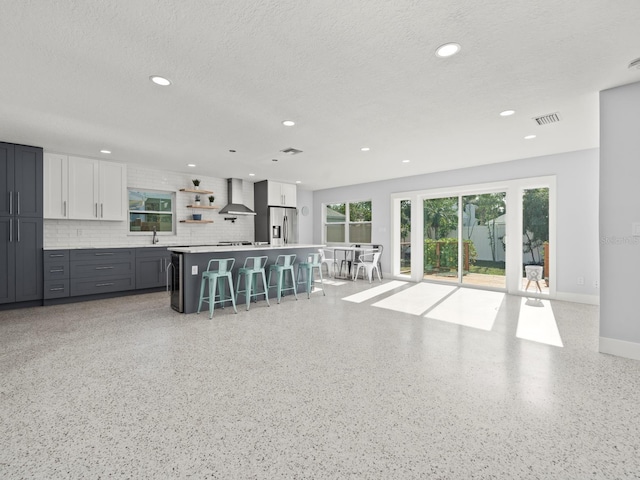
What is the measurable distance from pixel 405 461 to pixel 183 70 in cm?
327

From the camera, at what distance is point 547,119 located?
12.3 feet

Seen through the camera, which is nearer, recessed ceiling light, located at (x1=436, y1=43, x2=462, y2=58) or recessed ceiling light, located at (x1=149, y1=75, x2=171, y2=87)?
recessed ceiling light, located at (x1=436, y1=43, x2=462, y2=58)

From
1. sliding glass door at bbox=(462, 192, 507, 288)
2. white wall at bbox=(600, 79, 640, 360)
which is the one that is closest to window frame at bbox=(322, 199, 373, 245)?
sliding glass door at bbox=(462, 192, 507, 288)

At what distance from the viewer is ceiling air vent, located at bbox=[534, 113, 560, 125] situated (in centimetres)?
365

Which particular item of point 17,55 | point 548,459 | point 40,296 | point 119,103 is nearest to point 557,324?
point 548,459

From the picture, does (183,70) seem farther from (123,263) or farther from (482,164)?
(482,164)

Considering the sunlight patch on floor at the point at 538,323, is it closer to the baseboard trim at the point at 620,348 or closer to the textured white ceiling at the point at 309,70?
the baseboard trim at the point at 620,348

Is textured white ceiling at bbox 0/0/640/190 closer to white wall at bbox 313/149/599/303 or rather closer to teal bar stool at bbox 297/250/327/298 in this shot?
white wall at bbox 313/149/599/303

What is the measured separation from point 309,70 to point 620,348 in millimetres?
3920

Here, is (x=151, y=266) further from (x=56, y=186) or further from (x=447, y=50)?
(x=447, y=50)

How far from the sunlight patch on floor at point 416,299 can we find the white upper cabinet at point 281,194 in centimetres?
397

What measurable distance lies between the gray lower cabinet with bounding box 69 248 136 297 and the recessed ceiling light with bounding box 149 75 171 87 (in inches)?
153

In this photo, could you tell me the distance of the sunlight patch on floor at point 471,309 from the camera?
162 inches

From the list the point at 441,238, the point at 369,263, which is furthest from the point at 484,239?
the point at 369,263
